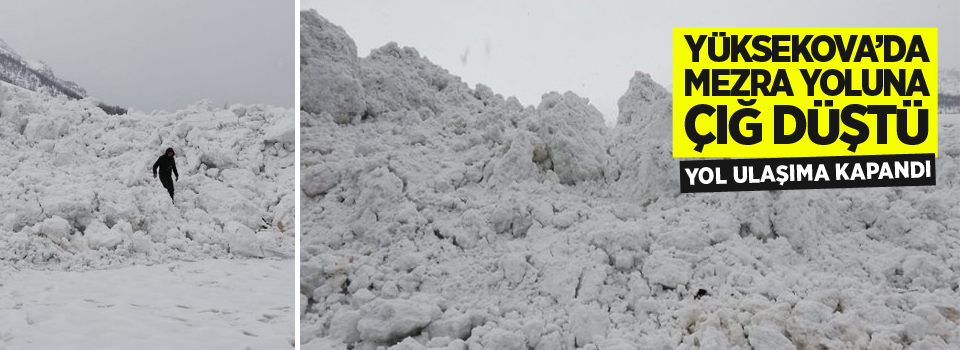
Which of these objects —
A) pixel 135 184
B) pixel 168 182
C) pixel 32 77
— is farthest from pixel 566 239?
pixel 32 77

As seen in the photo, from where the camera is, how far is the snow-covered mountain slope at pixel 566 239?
6.74ft

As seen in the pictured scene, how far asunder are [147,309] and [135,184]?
114cm

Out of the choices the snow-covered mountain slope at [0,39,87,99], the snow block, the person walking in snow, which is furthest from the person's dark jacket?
the snow block

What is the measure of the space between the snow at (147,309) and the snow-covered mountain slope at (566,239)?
0.44 m

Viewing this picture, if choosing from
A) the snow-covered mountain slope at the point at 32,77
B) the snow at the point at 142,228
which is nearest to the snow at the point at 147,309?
the snow at the point at 142,228

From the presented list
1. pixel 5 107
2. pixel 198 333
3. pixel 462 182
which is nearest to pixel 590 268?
pixel 462 182

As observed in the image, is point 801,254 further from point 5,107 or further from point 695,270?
point 5,107

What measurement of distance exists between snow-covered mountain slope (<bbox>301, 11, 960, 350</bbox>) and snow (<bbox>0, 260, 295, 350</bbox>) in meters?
0.44

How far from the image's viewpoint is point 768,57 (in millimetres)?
2855

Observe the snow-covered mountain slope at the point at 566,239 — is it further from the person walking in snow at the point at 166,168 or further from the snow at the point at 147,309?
the person walking in snow at the point at 166,168

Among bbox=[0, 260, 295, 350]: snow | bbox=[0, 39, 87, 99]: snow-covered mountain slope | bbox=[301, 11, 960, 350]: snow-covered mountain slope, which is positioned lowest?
bbox=[0, 260, 295, 350]: snow

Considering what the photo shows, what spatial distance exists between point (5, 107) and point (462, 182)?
8.53 feet

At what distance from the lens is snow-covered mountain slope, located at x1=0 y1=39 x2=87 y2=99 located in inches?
149

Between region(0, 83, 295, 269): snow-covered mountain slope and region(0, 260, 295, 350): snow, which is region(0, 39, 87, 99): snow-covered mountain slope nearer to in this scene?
region(0, 83, 295, 269): snow-covered mountain slope
